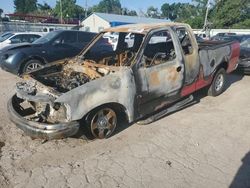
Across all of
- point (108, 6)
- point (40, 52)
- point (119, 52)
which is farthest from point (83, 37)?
point (108, 6)

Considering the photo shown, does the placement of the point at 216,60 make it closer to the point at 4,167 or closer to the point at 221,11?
the point at 4,167

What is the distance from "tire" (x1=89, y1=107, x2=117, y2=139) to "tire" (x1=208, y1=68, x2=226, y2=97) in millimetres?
3409

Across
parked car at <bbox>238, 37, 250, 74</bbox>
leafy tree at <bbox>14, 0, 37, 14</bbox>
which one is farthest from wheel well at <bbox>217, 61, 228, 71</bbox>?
leafy tree at <bbox>14, 0, 37, 14</bbox>

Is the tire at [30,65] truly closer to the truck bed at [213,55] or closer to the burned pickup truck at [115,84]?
the burned pickup truck at [115,84]

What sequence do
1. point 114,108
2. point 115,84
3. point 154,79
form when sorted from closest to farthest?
point 115,84
point 114,108
point 154,79

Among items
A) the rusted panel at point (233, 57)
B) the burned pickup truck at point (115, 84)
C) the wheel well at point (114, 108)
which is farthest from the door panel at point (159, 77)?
the rusted panel at point (233, 57)

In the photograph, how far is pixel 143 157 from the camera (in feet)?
14.9

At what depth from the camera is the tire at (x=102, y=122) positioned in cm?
482

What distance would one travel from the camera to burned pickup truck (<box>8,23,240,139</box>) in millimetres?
4510

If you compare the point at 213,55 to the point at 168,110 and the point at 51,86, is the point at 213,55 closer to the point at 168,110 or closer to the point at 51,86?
the point at 168,110

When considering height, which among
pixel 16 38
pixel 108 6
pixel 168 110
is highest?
pixel 108 6

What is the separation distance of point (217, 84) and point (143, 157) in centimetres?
391

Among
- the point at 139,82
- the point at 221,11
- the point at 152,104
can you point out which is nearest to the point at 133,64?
the point at 139,82

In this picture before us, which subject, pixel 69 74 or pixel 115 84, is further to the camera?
pixel 69 74
